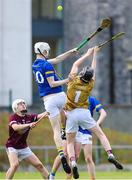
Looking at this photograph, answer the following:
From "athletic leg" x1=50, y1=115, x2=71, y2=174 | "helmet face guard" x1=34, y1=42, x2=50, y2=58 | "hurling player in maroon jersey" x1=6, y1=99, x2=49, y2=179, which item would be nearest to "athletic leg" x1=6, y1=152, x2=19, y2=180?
"hurling player in maroon jersey" x1=6, y1=99, x2=49, y2=179

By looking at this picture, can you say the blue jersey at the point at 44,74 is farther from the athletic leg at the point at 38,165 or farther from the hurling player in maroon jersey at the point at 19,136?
the athletic leg at the point at 38,165

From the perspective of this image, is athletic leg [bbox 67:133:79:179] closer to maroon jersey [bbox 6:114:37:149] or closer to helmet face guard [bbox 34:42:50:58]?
maroon jersey [bbox 6:114:37:149]

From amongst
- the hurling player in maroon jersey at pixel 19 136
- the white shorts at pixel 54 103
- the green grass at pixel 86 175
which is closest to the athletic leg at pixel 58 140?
the white shorts at pixel 54 103

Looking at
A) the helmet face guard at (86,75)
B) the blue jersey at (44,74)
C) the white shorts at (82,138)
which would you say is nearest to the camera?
the helmet face guard at (86,75)

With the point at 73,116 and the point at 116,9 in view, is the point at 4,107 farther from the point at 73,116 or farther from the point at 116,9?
the point at 73,116

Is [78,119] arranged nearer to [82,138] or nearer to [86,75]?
[86,75]

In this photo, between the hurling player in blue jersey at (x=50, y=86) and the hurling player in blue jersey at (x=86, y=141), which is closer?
the hurling player in blue jersey at (x=50, y=86)

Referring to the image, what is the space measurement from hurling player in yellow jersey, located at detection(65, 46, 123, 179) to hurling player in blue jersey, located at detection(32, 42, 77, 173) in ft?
0.97

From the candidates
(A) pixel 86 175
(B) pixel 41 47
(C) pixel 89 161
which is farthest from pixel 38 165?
(A) pixel 86 175

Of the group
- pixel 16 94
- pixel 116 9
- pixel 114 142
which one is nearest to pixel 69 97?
pixel 114 142

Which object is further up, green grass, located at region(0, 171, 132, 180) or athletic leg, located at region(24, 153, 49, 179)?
athletic leg, located at region(24, 153, 49, 179)

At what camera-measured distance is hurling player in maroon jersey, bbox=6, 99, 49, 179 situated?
22.2 m

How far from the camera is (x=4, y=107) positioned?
37.7m

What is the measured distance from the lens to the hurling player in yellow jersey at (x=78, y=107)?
21219mm
